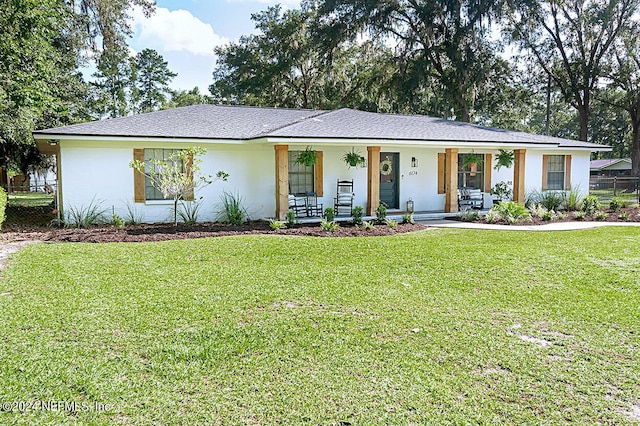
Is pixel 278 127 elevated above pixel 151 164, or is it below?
above

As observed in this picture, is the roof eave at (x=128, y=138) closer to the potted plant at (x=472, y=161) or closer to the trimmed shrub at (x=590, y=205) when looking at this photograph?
the potted plant at (x=472, y=161)

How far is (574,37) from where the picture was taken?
27.2 meters

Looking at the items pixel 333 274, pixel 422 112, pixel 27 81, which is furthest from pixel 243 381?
pixel 422 112

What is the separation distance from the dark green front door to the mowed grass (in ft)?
22.5

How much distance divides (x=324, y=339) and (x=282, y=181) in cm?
→ 757

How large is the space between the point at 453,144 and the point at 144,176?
8.39m

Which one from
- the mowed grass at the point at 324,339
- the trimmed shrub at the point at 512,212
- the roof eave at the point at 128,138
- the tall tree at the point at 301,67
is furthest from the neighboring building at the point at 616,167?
the mowed grass at the point at 324,339

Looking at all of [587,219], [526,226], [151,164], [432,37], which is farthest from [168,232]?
[432,37]

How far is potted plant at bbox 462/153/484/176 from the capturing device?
1453cm

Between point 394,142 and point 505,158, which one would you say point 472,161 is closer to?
point 505,158

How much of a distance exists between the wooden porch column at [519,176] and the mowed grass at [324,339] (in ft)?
22.8

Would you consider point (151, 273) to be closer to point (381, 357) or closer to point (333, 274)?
point (333, 274)

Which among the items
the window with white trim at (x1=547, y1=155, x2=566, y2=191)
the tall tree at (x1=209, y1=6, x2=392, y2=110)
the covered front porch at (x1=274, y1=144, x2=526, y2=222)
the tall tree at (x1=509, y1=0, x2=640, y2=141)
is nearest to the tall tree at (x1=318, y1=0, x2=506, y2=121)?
the tall tree at (x1=209, y1=6, x2=392, y2=110)

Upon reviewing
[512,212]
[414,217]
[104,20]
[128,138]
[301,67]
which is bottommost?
[414,217]
